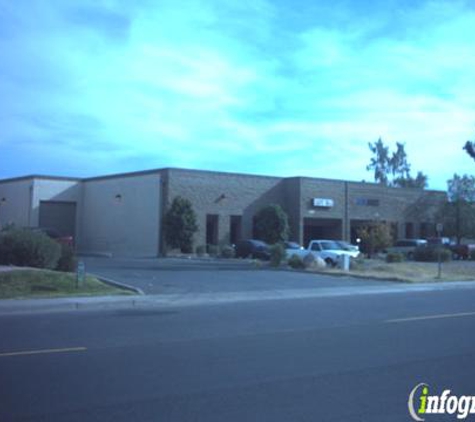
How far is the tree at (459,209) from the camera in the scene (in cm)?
6181

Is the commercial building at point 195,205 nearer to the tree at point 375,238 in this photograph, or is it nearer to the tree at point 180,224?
the tree at point 180,224

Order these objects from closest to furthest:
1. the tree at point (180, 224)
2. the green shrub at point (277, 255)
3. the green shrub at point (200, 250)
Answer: the green shrub at point (277, 255) → the tree at point (180, 224) → the green shrub at point (200, 250)

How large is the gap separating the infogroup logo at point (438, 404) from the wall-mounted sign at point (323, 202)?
4828 cm

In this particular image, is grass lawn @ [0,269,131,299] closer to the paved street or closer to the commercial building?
the paved street

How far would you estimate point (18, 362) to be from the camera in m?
9.34

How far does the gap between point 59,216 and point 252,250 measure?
2005cm

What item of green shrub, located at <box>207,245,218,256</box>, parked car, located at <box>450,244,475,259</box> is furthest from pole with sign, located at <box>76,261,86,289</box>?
parked car, located at <box>450,244,475,259</box>

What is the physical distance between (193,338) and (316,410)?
16.4ft

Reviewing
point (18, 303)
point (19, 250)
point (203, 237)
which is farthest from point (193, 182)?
point (18, 303)

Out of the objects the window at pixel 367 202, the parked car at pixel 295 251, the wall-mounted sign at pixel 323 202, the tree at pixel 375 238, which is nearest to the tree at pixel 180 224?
the parked car at pixel 295 251

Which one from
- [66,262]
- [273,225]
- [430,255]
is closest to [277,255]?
[66,262]

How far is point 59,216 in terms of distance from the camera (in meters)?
57.3

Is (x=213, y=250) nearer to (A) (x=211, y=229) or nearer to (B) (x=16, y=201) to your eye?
(A) (x=211, y=229)

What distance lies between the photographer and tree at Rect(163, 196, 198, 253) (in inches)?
1855
